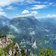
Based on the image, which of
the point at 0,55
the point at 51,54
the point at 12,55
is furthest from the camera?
the point at 12,55

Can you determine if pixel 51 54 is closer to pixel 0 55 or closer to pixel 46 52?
pixel 46 52

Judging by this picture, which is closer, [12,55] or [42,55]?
[42,55]

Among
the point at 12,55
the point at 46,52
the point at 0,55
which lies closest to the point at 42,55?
the point at 46,52

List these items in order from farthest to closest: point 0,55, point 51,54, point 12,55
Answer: point 12,55
point 0,55
point 51,54

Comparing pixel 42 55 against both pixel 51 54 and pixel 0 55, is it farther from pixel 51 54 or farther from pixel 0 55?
pixel 0 55

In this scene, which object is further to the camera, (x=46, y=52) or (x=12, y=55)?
(x=12, y=55)

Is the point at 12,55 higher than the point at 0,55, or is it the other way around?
the point at 0,55

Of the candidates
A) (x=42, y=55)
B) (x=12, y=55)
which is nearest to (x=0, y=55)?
(x=42, y=55)
